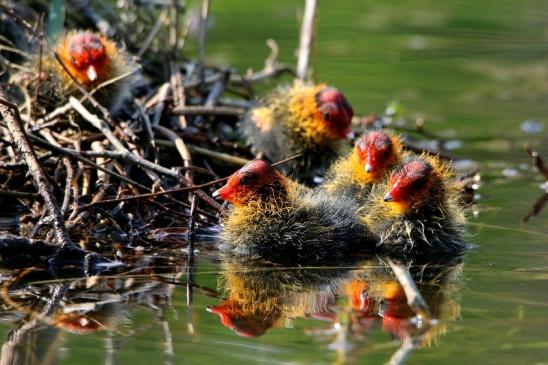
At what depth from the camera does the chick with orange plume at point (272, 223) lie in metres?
4.23

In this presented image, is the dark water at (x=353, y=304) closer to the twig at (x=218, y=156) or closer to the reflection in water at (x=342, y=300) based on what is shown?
the reflection in water at (x=342, y=300)

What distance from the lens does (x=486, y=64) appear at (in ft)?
28.7

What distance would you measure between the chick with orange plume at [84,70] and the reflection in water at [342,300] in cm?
146

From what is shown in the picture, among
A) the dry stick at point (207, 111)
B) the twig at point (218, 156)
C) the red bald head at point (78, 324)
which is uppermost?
the dry stick at point (207, 111)

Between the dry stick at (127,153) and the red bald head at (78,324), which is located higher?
the dry stick at (127,153)

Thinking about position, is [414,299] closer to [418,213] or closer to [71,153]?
[418,213]

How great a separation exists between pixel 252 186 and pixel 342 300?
1047mm

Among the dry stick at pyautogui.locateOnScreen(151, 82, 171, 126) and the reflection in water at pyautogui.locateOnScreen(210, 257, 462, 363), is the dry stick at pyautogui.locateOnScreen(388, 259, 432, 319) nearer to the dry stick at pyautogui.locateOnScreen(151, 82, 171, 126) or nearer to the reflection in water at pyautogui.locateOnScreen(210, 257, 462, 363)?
the reflection in water at pyautogui.locateOnScreen(210, 257, 462, 363)

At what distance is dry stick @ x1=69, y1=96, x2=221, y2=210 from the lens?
4445mm

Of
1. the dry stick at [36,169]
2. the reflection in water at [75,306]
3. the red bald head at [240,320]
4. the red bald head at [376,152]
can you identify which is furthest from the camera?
the red bald head at [376,152]

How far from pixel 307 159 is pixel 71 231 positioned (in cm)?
148

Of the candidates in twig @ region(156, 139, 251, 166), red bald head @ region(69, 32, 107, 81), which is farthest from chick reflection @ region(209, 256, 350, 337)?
red bald head @ region(69, 32, 107, 81)

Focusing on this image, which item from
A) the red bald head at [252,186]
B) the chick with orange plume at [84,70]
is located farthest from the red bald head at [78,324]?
the chick with orange plume at [84,70]

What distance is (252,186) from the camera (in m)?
4.25
